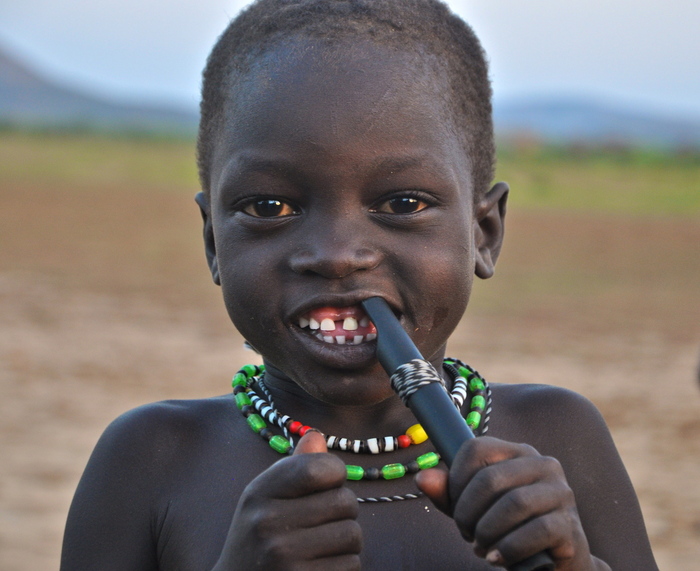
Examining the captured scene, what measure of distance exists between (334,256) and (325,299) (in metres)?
0.08

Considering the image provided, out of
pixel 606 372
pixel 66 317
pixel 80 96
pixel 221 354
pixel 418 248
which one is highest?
pixel 80 96

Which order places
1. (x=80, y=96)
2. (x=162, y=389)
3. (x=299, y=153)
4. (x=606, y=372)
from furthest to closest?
(x=80, y=96), (x=606, y=372), (x=162, y=389), (x=299, y=153)

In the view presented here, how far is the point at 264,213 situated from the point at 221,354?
228 inches

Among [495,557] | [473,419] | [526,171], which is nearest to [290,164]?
[473,419]

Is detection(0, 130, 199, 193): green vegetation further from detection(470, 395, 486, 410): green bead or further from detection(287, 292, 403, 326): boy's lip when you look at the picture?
detection(287, 292, 403, 326): boy's lip

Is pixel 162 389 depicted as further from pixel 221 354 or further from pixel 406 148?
pixel 406 148

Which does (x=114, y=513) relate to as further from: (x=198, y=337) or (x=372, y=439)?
(x=198, y=337)

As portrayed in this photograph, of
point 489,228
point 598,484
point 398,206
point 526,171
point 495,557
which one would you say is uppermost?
point 526,171

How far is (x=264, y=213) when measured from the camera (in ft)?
5.64

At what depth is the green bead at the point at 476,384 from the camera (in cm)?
200

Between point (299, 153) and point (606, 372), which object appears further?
point (606, 372)

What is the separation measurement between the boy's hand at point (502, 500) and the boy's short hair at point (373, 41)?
75 centimetres

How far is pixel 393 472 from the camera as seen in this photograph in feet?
5.86

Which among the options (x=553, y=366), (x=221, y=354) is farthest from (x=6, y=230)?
(x=553, y=366)
